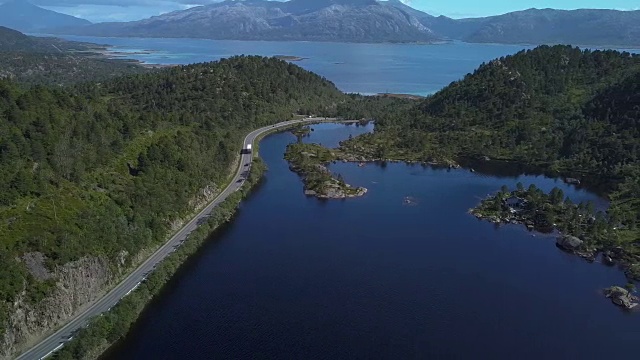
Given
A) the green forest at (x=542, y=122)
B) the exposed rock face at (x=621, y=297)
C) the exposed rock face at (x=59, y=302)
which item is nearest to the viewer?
the exposed rock face at (x=59, y=302)

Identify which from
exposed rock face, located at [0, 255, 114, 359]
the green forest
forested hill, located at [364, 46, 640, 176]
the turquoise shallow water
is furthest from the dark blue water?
forested hill, located at [364, 46, 640, 176]

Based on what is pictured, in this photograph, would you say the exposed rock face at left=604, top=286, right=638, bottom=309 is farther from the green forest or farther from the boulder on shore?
the green forest

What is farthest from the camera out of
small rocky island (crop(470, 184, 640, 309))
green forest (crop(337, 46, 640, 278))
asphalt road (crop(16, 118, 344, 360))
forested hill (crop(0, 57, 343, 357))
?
green forest (crop(337, 46, 640, 278))

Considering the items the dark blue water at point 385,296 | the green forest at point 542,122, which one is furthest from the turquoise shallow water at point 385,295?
the green forest at point 542,122

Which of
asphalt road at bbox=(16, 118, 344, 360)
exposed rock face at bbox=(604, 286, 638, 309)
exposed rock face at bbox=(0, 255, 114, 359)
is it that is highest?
exposed rock face at bbox=(0, 255, 114, 359)

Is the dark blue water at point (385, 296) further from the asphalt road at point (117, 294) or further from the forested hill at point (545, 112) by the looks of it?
the forested hill at point (545, 112)

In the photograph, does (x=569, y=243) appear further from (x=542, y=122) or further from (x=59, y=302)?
(x=542, y=122)
